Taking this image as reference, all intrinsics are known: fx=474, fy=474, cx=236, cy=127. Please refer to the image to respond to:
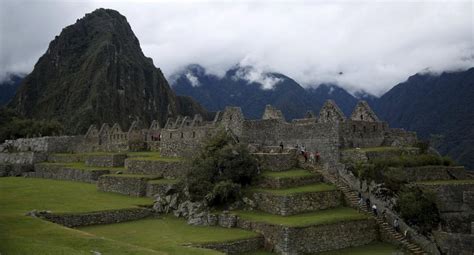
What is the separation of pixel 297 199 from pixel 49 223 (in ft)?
41.3

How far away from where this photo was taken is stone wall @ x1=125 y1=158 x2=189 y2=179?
110 feet

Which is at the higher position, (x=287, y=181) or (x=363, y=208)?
(x=287, y=181)

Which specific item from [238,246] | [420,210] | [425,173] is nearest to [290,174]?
[238,246]

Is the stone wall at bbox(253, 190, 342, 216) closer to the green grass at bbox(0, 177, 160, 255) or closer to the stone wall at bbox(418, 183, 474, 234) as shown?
the stone wall at bbox(418, 183, 474, 234)

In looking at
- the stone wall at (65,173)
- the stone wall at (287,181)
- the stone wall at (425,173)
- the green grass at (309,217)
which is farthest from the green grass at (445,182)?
the stone wall at (65,173)

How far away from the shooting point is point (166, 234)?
23.7 metres

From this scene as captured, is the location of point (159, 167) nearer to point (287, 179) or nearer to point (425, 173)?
point (287, 179)

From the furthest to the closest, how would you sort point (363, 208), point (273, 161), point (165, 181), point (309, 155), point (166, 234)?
point (165, 181) → point (309, 155) → point (273, 161) → point (363, 208) → point (166, 234)

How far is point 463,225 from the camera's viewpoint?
25312 mm

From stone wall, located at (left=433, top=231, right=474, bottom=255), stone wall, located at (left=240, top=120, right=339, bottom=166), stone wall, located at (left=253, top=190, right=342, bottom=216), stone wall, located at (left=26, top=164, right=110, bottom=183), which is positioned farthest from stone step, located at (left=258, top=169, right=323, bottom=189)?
stone wall, located at (left=26, top=164, right=110, bottom=183)

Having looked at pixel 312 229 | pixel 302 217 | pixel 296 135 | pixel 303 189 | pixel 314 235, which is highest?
pixel 296 135

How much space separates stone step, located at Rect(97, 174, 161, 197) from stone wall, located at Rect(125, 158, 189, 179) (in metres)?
0.81

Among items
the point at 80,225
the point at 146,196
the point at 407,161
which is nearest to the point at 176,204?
the point at 146,196

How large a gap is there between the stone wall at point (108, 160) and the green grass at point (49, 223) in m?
4.07
